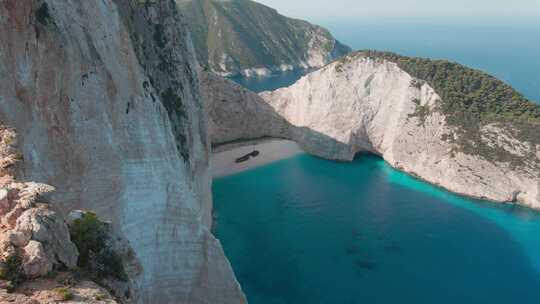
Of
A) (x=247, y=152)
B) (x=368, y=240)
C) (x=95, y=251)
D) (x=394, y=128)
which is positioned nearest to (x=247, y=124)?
(x=247, y=152)

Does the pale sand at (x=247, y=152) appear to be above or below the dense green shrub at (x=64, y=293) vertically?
below

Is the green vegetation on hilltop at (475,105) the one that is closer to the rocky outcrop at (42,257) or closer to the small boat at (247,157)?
the small boat at (247,157)

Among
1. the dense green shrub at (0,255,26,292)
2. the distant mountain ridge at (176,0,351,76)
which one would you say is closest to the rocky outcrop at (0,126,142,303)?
the dense green shrub at (0,255,26,292)

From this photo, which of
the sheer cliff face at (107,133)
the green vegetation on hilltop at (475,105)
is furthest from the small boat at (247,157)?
the sheer cliff face at (107,133)

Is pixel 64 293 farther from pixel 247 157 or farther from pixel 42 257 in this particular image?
pixel 247 157

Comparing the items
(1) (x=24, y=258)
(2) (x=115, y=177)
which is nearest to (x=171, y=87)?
(2) (x=115, y=177)

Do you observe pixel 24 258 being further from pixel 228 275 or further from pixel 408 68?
A: pixel 408 68

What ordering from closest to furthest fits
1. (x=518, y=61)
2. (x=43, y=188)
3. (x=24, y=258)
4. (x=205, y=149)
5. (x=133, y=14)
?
1. (x=24, y=258)
2. (x=43, y=188)
3. (x=133, y=14)
4. (x=205, y=149)
5. (x=518, y=61)
